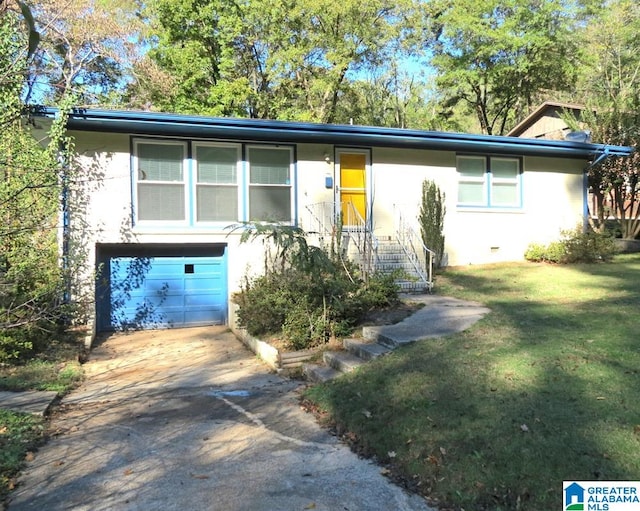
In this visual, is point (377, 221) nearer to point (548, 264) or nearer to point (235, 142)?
point (235, 142)

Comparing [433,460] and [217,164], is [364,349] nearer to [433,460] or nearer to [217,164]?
[433,460]

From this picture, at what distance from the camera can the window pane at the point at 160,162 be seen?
11.4 m

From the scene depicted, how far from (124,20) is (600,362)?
2189 centimetres

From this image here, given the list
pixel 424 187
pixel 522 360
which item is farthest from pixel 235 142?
pixel 522 360

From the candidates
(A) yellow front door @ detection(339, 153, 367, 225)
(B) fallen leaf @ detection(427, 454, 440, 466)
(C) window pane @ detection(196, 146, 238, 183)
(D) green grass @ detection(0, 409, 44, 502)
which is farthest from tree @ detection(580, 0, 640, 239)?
(D) green grass @ detection(0, 409, 44, 502)

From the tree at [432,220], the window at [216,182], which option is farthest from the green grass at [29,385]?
the tree at [432,220]

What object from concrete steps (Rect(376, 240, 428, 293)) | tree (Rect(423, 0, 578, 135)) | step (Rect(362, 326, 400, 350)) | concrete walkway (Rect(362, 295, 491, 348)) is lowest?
step (Rect(362, 326, 400, 350))

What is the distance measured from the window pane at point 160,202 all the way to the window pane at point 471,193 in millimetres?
7352

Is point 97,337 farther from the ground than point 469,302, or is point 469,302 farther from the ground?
point 469,302

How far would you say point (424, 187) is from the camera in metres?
13.3

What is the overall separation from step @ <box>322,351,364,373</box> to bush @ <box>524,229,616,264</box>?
9020mm

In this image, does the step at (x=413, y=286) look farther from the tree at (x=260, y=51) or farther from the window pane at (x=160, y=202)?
the tree at (x=260, y=51)

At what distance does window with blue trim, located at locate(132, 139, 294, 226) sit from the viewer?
1146 cm

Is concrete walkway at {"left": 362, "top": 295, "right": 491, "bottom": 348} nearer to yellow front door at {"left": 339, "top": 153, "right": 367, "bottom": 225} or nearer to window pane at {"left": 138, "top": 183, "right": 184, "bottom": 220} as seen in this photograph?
yellow front door at {"left": 339, "top": 153, "right": 367, "bottom": 225}
